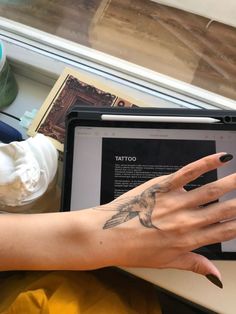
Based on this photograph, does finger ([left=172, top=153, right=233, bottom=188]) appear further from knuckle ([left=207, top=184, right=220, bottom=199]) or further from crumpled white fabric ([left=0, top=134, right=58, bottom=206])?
crumpled white fabric ([left=0, top=134, right=58, bottom=206])

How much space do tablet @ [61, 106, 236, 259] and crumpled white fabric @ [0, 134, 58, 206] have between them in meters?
0.03

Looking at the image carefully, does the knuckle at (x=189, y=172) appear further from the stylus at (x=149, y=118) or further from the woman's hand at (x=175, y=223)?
the stylus at (x=149, y=118)

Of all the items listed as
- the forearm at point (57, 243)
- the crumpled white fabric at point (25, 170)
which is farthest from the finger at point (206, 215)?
the crumpled white fabric at point (25, 170)

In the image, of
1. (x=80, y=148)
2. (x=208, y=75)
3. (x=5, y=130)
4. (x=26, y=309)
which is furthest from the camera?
(x=208, y=75)

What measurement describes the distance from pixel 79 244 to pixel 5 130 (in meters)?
0.34

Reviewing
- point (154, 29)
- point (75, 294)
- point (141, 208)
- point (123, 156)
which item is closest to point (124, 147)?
point (123, 156)

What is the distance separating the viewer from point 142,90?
0.95 metres

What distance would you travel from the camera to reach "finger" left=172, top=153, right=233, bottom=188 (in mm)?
606

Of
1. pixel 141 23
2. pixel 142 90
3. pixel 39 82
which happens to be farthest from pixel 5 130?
pixel 141 23

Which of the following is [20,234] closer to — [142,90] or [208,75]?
[142,90]

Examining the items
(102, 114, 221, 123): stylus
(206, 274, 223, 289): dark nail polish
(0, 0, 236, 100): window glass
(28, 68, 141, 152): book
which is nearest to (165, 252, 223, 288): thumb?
(206, 274, 223, 289): dark nail polish

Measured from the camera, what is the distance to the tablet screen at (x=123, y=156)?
723mm

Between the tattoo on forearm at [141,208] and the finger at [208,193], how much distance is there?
30 millimetres

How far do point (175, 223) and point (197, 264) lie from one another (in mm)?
63
